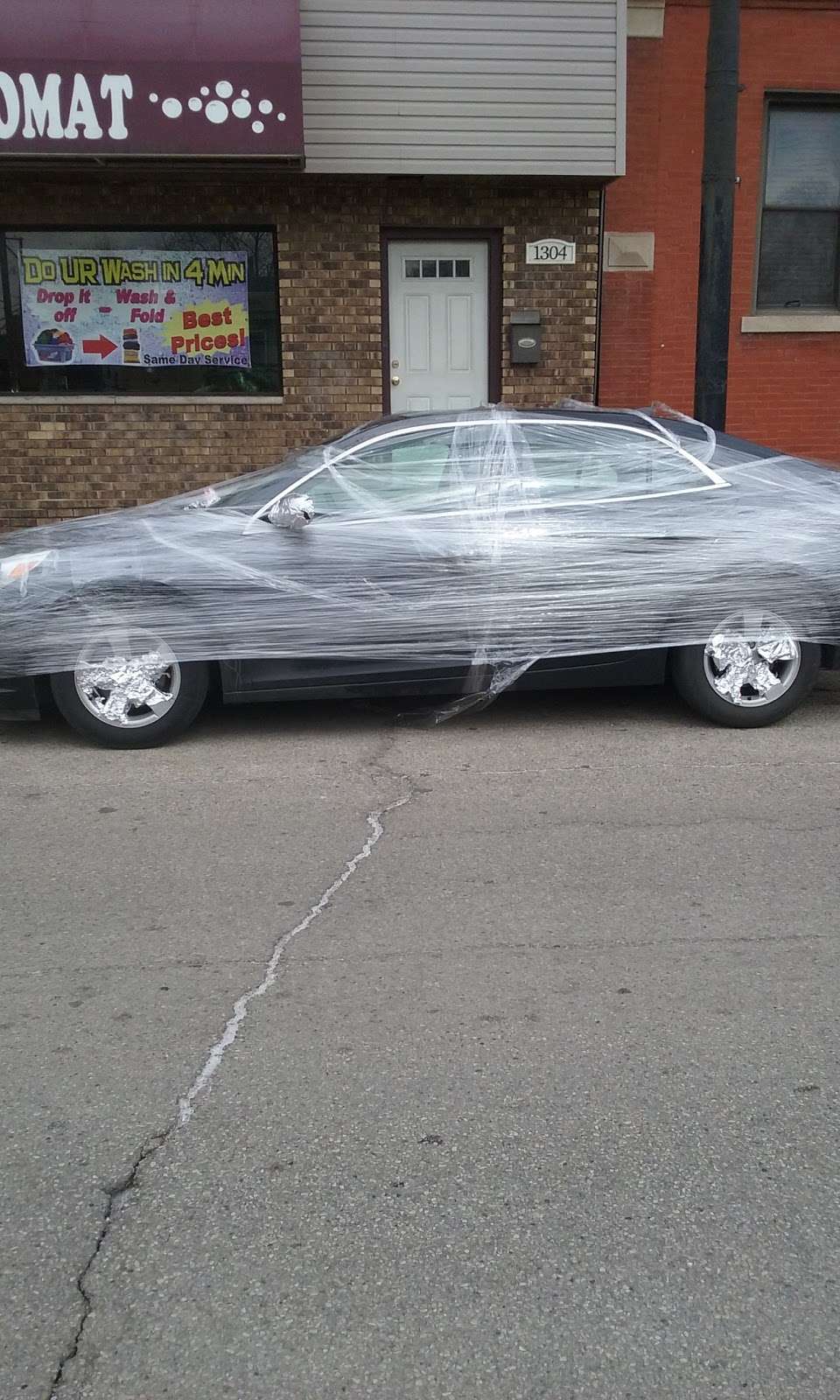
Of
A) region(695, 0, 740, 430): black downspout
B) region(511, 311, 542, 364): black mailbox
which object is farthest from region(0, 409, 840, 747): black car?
region(511, 311, 542, 364): black mailbox

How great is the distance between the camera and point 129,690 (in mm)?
5605

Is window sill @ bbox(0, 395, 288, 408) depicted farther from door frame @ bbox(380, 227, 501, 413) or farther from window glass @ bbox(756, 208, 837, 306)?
window glass @ bbox(756, 208, 837, 306)

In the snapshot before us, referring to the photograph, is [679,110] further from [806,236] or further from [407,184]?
[407,184]

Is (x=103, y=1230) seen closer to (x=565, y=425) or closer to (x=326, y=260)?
(x=565, y=425)

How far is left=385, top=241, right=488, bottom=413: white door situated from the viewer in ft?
32.9

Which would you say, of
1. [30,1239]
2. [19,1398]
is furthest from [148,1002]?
[19,1398]

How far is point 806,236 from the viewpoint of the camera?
10.6 meters

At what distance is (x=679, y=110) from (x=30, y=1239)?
10.3 m

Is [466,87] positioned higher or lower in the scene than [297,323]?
higher

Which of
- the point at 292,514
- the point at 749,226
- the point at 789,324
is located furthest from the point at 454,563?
the point at 749,226

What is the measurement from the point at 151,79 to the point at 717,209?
13.4 ft

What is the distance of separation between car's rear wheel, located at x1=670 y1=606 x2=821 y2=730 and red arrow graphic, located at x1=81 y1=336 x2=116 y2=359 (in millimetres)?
6256

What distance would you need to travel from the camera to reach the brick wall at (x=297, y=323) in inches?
379

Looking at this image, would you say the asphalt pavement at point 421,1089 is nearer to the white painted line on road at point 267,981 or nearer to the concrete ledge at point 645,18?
the white painted line on road at point 267,981
